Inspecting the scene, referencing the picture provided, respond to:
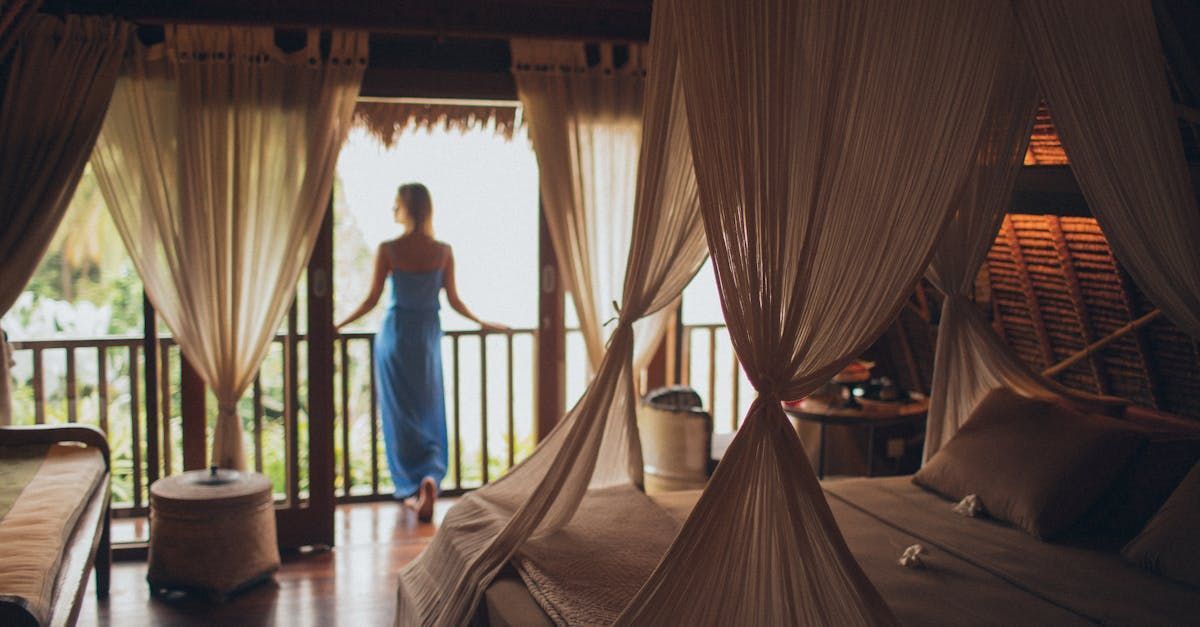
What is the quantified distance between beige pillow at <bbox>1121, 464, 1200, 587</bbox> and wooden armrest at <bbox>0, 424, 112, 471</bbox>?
11.1 ft

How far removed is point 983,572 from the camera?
9.60 ft

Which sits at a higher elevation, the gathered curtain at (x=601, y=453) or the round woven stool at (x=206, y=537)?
the gathered curtain at (x=601, y=453)

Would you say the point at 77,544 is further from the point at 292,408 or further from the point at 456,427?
the point at 456,427

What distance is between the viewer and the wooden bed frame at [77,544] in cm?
279

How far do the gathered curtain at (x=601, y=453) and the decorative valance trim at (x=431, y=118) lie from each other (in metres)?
1.80

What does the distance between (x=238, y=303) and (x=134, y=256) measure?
416 millimetres

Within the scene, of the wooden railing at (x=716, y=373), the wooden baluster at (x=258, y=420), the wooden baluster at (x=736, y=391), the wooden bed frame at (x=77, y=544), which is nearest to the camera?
the wooden bed frame at (x=77, y=544)

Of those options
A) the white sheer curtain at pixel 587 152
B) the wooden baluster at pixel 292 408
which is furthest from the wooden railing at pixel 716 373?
the wooden baluster at pixel 292 408

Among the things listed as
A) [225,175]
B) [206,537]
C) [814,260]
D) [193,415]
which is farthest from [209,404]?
[814,260]

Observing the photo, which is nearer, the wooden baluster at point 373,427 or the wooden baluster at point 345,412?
the wooden baluster at point 345,412

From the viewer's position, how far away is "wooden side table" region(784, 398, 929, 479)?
4332 mm

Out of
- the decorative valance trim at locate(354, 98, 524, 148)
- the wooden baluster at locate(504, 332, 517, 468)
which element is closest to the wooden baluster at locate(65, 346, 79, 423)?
the decorative valance trim at locate(354, 98, 524, 148)

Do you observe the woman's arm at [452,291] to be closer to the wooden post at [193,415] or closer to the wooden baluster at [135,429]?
the wooden post at [193,415]

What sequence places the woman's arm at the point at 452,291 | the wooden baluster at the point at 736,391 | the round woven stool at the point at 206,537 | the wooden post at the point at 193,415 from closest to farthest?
the round woven stool at the point at 206,537, the wooden post at the point at 193,415, the woman's arm at the point at 452,291, the wooden baluster at the point at 736,391
